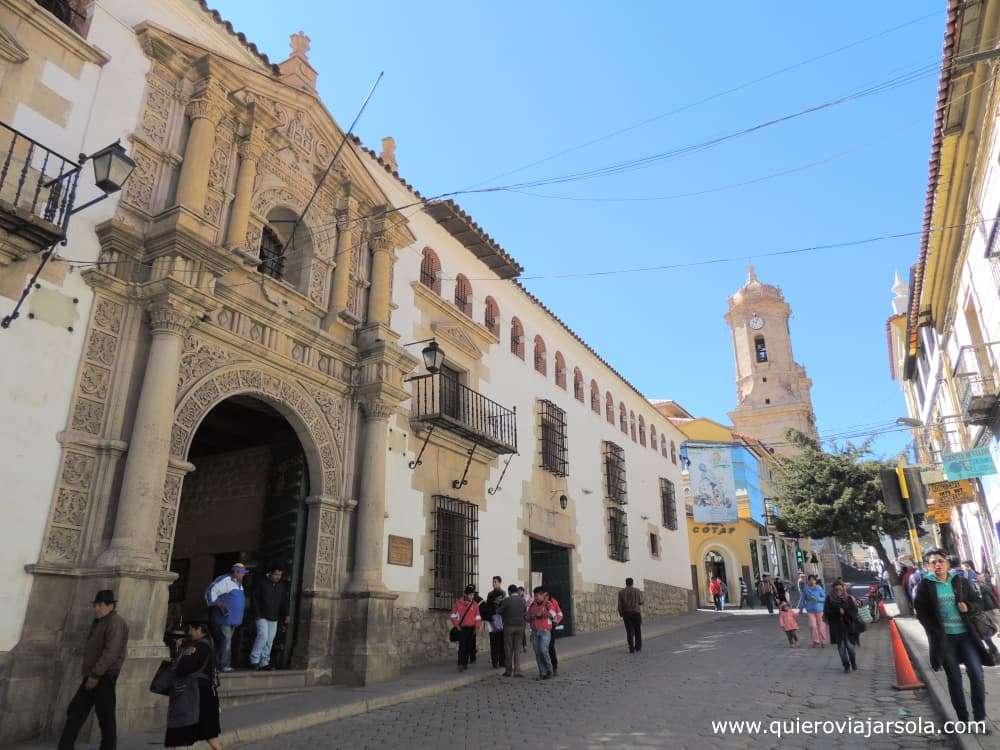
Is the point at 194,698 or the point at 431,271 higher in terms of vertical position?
the point at 431,271

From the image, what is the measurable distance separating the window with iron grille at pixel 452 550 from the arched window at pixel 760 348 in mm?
43482

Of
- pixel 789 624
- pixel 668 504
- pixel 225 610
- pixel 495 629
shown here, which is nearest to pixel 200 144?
pixel 225 610

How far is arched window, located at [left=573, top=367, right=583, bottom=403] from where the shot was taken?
20.4m

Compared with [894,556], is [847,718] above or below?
below

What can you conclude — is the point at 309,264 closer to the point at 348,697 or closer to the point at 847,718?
the point at 348,697

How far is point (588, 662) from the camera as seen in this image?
482 inches

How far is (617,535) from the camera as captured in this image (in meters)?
20.5

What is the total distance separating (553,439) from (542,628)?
7990 millimetres

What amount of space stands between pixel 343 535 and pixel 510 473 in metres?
5.89

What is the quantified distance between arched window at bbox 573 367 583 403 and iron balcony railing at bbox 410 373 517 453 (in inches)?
171

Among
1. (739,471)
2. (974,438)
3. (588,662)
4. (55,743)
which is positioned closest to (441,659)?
(588,662)

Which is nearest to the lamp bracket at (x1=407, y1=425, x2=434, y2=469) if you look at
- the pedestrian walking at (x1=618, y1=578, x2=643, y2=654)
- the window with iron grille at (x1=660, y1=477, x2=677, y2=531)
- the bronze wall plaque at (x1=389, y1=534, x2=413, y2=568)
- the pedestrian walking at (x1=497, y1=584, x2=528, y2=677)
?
the bronze wall plaque at (x1=389, y1=534, x2=413, y2=568)

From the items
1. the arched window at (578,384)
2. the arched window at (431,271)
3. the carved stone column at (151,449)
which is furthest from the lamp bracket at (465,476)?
the arched window at (578,384)

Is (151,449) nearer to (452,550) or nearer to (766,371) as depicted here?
(452,550)
